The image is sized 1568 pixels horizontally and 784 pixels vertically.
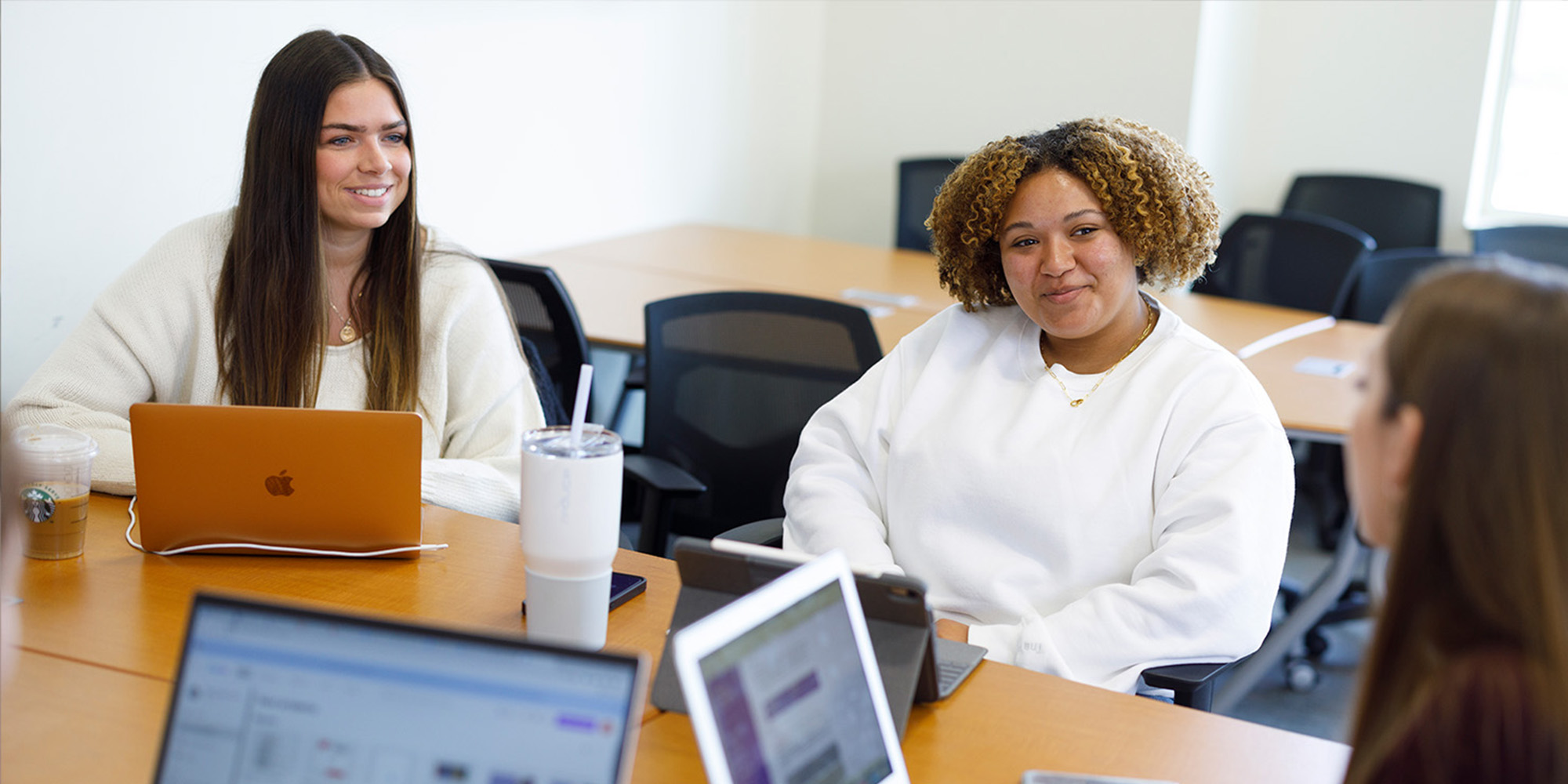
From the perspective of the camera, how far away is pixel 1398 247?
Answer: 199 inches

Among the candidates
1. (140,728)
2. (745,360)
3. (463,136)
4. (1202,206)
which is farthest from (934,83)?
(140,728)

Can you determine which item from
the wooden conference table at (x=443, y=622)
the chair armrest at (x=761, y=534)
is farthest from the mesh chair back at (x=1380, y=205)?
the wooden conference table at (x=443, y=622)

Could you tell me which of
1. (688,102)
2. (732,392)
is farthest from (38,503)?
(688,102)

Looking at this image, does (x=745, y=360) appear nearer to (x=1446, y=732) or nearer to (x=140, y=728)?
(x=140, y=728)

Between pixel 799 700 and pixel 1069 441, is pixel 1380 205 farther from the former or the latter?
pixel 799 700

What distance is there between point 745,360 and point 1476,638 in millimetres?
1683

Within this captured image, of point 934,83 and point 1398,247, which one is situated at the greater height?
point 934,83

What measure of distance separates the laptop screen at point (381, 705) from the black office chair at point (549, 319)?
176 centimetres

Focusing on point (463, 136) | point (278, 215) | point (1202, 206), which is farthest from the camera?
point (463, 136)

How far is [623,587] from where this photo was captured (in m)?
1.57

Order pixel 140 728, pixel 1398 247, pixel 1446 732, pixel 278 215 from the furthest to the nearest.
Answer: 1. pixel 1398 247
2. pixel 278 215
3. pixel 140 728
4. pixel 1446 732

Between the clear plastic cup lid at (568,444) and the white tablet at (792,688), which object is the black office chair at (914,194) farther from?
the white tablet at (792,688)

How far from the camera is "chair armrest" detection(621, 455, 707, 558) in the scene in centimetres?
233

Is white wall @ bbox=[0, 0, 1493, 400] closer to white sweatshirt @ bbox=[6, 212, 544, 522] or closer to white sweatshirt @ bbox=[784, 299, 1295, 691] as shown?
white sweatshirt @ bbox=[6, 212, 544, 522]
